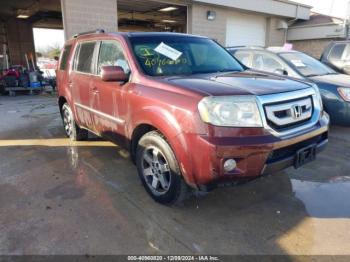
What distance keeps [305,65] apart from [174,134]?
4987mm

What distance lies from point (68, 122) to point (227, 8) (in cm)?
1140

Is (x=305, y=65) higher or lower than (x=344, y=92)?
higher

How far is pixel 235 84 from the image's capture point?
3109mm

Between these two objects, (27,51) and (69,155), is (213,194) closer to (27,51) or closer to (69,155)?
(69,155)

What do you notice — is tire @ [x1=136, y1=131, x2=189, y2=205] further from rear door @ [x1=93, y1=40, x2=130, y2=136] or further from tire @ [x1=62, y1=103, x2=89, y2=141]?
tire @ [x1=62, y1=103, x2=89, y2=141]

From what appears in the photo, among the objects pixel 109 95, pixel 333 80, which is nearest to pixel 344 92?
pixel 333 80

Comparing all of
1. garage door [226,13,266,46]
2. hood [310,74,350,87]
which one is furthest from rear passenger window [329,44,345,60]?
garage door [226,13,266,46]

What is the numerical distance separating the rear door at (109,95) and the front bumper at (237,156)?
1417 millimetres

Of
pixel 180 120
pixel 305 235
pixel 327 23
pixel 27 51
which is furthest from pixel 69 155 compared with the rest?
pixel 27 51

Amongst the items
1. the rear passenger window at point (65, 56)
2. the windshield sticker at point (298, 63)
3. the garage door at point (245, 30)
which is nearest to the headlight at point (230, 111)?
the rear passenger window at point (65, 56)

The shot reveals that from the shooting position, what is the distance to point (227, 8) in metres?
14.9

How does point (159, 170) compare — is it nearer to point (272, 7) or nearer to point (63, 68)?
point (63, 68)

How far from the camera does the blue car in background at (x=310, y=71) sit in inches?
231

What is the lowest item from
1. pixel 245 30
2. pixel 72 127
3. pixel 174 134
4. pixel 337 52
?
pixel 72 127
